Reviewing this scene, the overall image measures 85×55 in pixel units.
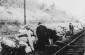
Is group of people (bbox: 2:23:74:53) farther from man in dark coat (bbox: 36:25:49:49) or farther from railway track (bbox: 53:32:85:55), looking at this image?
railway track (bbox: 53:32:85:55)

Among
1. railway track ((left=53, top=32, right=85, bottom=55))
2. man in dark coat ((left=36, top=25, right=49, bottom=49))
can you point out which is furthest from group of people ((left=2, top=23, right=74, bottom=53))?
railway track ((left=53, top=32, right=85, bottom=55))

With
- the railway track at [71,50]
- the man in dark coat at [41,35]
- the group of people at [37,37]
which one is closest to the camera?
the railway track at [71,50]

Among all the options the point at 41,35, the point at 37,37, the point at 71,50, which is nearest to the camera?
the point at 71,50

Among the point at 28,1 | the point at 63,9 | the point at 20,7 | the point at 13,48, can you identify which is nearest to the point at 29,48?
the point at 13,48

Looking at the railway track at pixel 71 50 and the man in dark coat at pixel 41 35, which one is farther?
the man in dark coat at pixel 41 35

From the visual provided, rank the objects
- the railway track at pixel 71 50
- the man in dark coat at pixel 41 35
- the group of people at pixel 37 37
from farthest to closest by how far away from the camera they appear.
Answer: the man in dark coat at pixel 41 35 < the group of people at pixel 37 37 < the railway track at pixel 71 50

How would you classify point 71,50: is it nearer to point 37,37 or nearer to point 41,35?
point 41,35

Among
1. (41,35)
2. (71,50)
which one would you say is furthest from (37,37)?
(71,50)

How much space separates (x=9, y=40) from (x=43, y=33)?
4.04 metres

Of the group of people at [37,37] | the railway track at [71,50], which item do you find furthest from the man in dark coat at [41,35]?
the railway track at [71,50]

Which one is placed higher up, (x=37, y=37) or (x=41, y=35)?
(x=41, y=35)

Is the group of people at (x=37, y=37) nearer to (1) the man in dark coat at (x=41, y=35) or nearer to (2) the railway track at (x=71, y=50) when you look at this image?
(1) the man in dark coat at (x=41, y=35)

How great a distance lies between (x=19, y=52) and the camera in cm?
1226

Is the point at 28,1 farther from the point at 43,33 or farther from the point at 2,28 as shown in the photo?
the point at 43,33
